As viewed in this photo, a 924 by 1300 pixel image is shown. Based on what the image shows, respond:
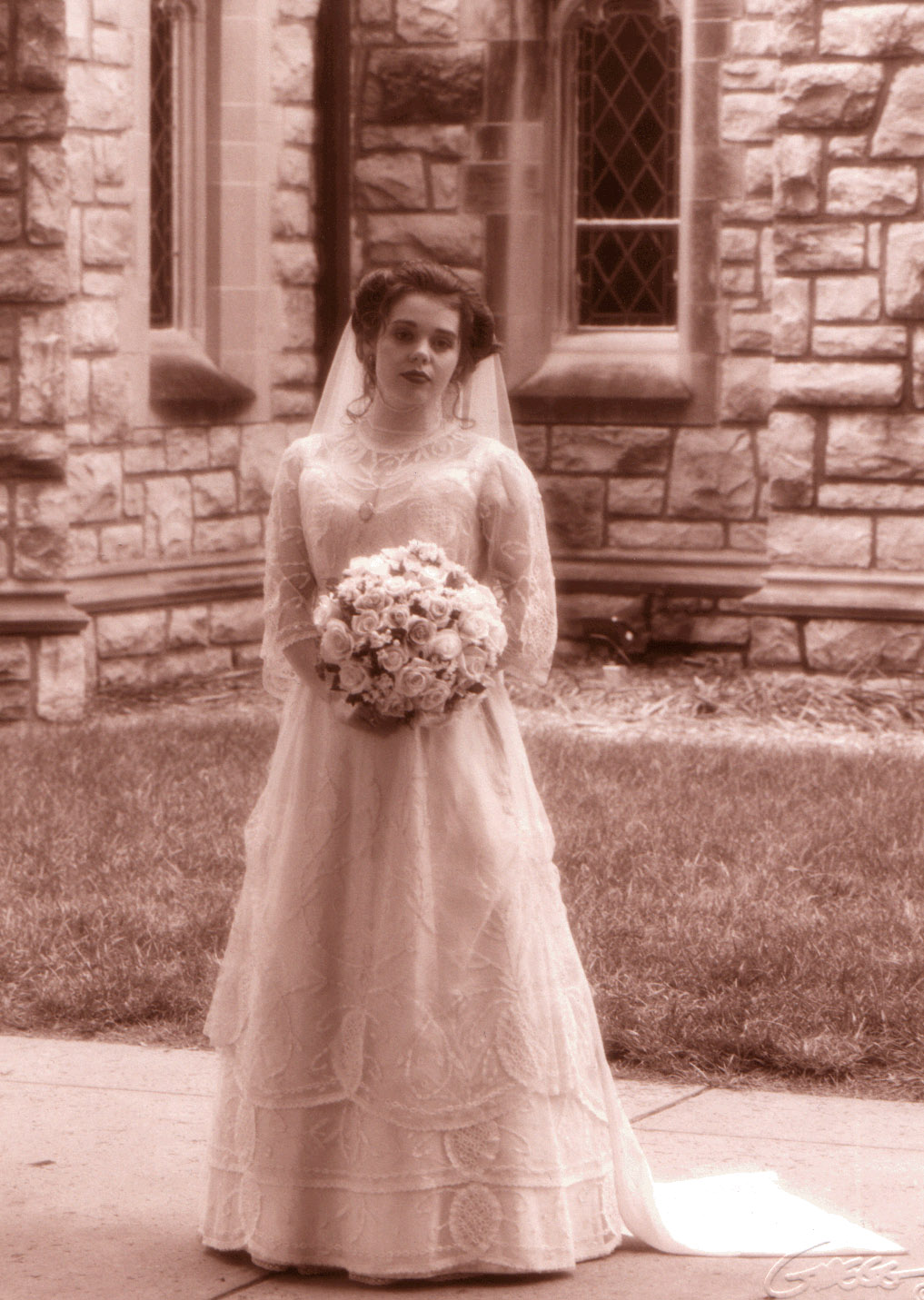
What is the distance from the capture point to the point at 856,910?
702cm

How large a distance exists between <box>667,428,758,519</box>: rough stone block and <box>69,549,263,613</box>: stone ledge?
2.35 m

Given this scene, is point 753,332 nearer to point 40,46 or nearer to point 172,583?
Answer: point 172,583

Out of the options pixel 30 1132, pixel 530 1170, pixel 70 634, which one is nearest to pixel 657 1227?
pixel 530 1170

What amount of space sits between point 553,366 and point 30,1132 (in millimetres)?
8444

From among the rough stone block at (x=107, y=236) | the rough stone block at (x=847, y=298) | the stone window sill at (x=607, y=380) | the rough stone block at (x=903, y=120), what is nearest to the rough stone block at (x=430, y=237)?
the stone window sill at (x=607, y=380)

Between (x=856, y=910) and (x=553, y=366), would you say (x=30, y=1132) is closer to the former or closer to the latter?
(x=856, y=910)

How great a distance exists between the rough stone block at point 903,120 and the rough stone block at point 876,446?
1.25 m

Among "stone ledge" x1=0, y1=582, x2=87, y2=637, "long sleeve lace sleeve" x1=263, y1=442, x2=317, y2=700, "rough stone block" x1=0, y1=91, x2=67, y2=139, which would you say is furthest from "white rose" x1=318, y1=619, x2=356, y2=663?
"rough stone block" x1=0, y1=91, x2=67, y2=139

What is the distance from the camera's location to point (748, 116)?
1255 cm

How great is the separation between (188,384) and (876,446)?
3664mm

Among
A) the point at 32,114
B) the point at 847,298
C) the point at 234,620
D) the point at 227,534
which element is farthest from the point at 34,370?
the point at 847,298

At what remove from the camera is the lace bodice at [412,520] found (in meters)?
4.39

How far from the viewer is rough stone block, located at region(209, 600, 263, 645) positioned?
1288cm
